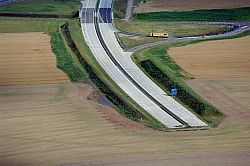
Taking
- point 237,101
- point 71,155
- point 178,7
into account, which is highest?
point 178,7

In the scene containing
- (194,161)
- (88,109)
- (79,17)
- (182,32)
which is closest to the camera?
(194,161)

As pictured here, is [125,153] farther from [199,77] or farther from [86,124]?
[199,77]

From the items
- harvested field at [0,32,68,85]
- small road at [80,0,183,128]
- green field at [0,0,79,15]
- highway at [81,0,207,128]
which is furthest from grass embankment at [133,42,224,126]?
green field at [0,0,79,15]

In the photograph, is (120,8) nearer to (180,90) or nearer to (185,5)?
(185,5)

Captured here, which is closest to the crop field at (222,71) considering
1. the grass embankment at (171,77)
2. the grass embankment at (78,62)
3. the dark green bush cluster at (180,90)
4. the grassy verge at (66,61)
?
the grass embankment at (171,77)

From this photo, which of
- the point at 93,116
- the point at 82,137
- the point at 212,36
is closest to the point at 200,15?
the point at 212,36

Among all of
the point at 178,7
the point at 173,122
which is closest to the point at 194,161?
the point at 173,122

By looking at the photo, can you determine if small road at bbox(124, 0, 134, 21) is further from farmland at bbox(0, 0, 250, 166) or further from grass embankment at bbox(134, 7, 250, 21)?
farmland at bbox(0, 0, 250, 166)
